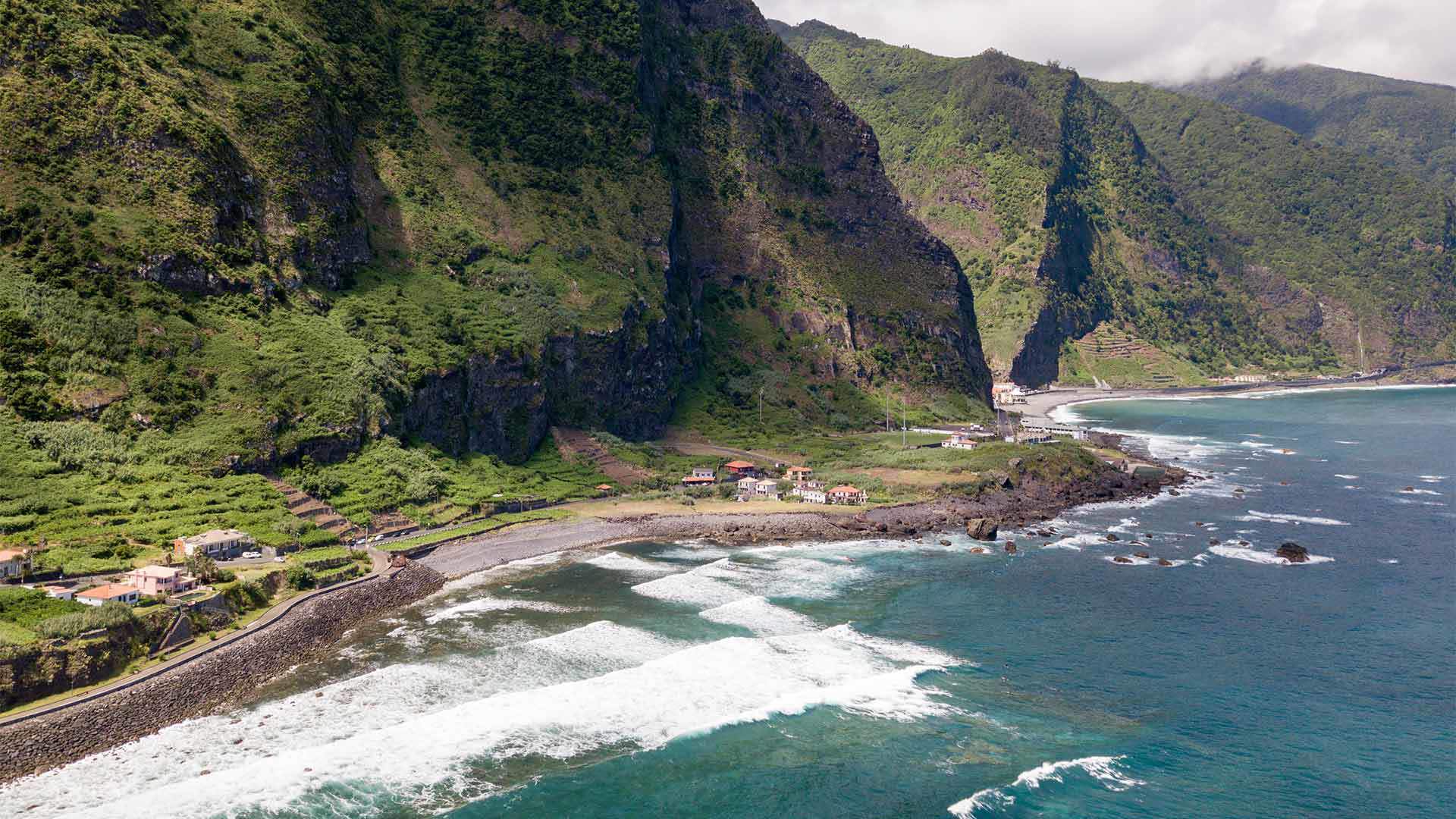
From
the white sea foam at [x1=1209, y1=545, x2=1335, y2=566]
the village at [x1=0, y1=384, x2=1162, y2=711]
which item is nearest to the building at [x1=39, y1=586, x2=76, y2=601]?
the village at [x1=0, y1=384, x2=1162, y2=711]

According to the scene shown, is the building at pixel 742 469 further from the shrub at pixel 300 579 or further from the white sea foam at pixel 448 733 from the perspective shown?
the shrub at pixel 300 579

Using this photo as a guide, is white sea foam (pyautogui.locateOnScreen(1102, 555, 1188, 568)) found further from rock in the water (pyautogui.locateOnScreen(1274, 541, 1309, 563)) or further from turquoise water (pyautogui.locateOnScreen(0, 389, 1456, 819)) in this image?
rock in the water (pyautogui.locateOnScreen(1274, 541, 1309, 563))

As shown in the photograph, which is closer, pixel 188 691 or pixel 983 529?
pixel 188 691

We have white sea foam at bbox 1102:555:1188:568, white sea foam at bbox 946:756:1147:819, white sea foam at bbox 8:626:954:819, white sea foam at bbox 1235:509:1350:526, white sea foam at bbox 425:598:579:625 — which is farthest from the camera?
white sea foam at bbox 1235:509:1350:526

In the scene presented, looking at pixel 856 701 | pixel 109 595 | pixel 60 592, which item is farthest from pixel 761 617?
pixel 60 592

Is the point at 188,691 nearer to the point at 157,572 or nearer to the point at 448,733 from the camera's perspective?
the point at 157,572

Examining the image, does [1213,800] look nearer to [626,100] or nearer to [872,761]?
[872,761]

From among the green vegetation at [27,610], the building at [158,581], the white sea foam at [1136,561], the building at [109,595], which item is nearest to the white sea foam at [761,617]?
the white sea foam at [1136,561]

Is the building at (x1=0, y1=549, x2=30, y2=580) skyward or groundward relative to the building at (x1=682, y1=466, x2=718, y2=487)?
skyward
